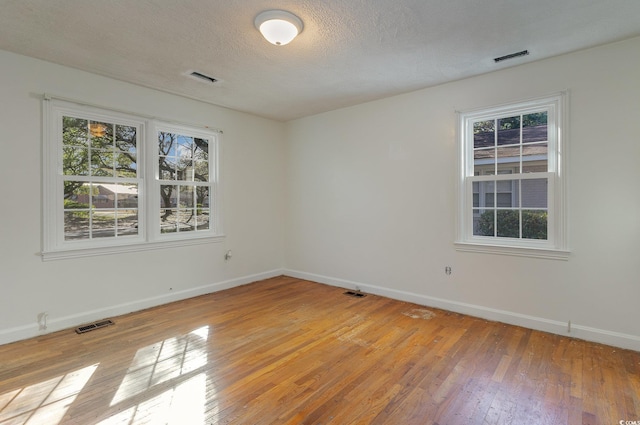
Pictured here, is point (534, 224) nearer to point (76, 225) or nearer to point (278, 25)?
point (278, 25)

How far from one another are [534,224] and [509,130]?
1079 millimetres

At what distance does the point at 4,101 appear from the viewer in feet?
9.46

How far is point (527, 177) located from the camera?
3275 millimetres

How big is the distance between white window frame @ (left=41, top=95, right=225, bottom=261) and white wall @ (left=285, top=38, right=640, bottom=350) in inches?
57.4

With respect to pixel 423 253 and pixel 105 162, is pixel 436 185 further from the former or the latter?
pixel 105 162

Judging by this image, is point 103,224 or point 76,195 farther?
point 103,224

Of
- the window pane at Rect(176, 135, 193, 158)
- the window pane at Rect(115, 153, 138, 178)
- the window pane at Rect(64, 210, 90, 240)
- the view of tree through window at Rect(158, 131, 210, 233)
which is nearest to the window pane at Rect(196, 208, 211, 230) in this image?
the view of tree through window at Rect(158, 131, 210, 233)

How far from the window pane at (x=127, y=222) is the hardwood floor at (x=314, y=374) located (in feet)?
3.30

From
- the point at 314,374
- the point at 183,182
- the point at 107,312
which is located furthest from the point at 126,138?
the point at 314,374

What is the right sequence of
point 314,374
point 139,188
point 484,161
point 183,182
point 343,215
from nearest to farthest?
→ point 314,374, point 484,161, point 139,188, point 183,182, point 343,215

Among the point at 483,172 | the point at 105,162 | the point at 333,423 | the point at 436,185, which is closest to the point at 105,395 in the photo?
the point at 333,423

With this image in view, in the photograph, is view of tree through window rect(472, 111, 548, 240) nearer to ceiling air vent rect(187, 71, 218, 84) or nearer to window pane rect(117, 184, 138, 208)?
ceiling air vent rect(187, 71, 218, 84)

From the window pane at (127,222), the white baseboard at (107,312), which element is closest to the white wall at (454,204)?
the white baseboard at (107,312)

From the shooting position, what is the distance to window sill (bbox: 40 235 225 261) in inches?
125
